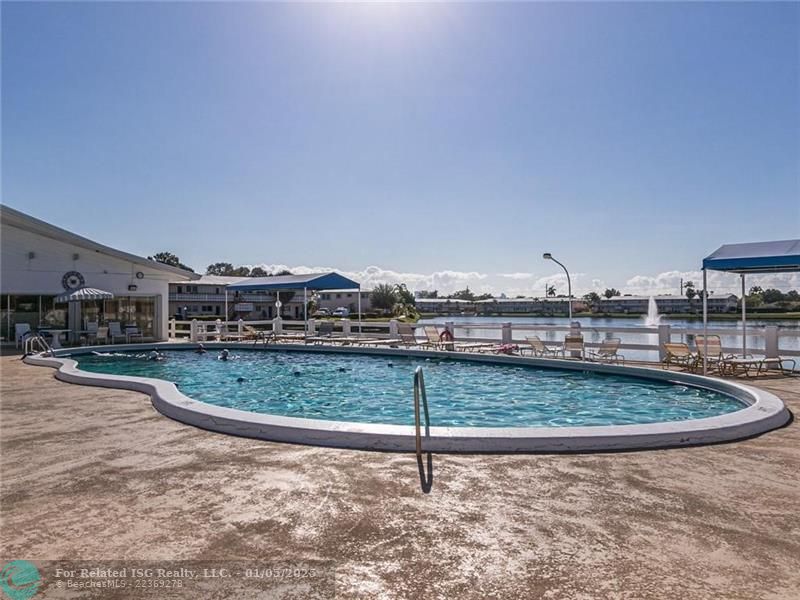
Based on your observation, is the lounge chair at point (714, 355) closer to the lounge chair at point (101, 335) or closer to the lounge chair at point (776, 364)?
the lounge chair at point (776, 364)

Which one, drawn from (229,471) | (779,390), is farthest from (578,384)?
(229,471)

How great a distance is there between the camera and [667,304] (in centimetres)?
8600

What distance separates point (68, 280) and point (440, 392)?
52.1ft

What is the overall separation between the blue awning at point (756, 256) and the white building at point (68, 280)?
742 inches

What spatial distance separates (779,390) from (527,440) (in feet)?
19.3

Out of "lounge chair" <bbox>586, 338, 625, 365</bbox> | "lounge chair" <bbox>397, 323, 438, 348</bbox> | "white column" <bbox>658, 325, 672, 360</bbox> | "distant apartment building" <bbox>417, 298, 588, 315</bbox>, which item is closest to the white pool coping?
"lounge chair" <bbox>586, 338, 625, 365</bbox>

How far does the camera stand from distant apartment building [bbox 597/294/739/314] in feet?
250

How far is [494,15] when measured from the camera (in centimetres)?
1097

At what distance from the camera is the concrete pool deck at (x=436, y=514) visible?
2469 mm

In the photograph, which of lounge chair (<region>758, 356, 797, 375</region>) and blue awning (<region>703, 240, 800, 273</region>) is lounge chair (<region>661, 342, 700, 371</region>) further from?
blue awning (<region>703, 240, 800, 273</region>)

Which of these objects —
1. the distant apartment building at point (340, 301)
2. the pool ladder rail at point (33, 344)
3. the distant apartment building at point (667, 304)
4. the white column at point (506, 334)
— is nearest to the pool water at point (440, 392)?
the pool ladder rail at point (33, 344)

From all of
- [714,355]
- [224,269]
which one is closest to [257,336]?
[714,355]

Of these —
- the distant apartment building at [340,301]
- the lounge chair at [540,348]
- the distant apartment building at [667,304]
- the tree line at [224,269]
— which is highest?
the tree line at [224,269]

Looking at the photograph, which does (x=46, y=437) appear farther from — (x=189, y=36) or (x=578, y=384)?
(x=189, y=36)
